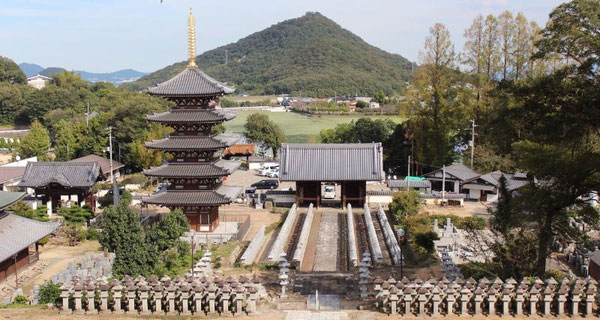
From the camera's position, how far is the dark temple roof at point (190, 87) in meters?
35.2

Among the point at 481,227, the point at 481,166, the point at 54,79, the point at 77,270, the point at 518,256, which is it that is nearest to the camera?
the point at 518,256

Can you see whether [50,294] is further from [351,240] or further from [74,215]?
[74,215]

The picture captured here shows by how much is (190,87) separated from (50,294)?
17.5 m

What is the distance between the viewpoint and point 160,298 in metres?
19.5

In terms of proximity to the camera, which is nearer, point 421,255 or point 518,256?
point 518,256

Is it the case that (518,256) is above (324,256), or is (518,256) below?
above

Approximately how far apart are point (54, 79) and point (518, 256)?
378 ft

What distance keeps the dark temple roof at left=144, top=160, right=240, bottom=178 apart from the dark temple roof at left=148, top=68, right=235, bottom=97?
4252mm

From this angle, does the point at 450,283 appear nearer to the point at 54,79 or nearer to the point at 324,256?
the point at 324,256

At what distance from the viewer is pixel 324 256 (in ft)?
98.8

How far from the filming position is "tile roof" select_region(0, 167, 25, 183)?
1927 inches

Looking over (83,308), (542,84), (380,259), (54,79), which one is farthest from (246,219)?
(54,79)

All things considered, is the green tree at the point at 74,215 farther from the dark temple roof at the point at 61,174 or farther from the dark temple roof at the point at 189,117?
the dark temple roof at the point at 189,117

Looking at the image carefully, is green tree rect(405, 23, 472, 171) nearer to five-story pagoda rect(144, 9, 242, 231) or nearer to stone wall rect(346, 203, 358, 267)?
stone wall rect(346, 203, 358, 267)
